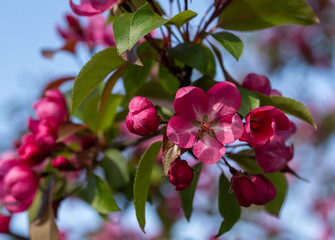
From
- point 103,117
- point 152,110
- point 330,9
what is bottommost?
point 330,9

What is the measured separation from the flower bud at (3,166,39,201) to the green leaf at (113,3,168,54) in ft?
2.30

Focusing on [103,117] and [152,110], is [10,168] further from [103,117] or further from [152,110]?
[152,110]

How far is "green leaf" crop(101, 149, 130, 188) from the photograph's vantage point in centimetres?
141

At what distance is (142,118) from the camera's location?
0.92 m

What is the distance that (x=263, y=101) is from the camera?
3.37 ft

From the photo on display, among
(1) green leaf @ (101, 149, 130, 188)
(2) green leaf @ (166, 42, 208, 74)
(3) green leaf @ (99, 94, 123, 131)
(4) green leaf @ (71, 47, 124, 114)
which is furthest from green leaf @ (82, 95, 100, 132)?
(2) green leaf @ (166, 42, 208, 74)

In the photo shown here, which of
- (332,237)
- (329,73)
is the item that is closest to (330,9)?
(329,73)

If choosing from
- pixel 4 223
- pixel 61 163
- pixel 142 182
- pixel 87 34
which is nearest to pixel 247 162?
pixel 142 182

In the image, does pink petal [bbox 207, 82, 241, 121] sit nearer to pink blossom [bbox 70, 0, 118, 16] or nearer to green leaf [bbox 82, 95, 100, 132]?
pink blossom [bbox 70, 0, 118, 16]

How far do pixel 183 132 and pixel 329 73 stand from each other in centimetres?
428

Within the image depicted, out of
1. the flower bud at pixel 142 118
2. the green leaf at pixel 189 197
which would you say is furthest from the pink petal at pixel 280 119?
the green leaf at pixel 189 197

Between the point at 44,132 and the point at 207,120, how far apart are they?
0.63 meters

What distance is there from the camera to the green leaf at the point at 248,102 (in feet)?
3.06

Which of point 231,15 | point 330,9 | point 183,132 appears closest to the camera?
point 183,132
